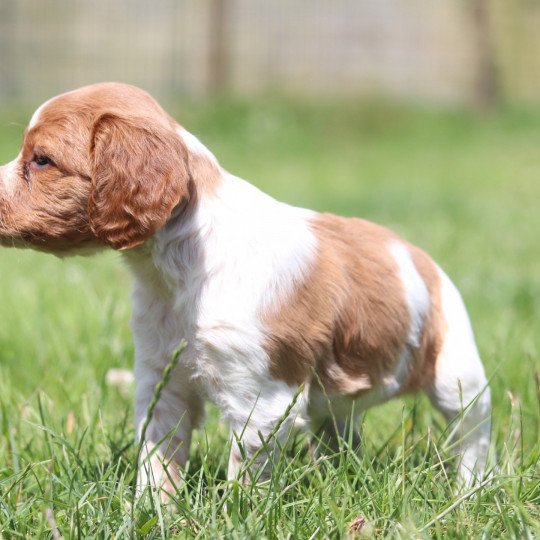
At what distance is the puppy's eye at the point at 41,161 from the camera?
2.97 m

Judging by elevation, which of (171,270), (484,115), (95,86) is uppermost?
(95,86)

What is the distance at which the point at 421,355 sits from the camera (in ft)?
11.4

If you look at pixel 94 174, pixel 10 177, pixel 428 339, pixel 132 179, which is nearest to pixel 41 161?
pixel 10 177

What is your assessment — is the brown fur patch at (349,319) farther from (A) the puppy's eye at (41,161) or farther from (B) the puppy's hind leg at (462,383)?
(A) the puppy's eye at (41,161)

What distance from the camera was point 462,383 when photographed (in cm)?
347

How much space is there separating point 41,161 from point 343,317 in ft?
3.54

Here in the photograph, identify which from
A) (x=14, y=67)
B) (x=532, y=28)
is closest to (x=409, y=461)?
(x=14, y=67)

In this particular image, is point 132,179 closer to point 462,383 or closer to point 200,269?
point 200,269

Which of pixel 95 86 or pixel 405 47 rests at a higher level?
pixel 95 86

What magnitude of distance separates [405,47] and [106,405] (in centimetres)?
1684

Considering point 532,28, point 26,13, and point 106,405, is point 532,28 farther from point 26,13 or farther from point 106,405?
point 106,405

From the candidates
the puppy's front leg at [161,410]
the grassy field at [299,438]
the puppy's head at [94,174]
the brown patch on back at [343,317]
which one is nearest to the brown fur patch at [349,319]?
the brown patch on back at [343,317]

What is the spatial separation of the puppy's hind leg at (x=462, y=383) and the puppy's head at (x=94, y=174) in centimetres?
121

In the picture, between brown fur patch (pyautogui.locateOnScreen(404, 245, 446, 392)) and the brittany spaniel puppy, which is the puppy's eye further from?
brown fur patch (pyautogui.locateOnScreen(404, 245, 446, 392))
